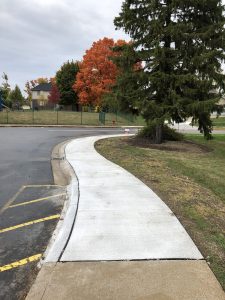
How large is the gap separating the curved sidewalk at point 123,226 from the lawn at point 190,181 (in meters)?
0.31

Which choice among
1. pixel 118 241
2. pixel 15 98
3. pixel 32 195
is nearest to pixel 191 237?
pixel 118 241

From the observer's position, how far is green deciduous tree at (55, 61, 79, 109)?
64838mm

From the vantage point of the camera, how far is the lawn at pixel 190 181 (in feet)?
18.1

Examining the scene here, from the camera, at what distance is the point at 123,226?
584cm

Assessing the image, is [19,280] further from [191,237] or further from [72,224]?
[191,237]

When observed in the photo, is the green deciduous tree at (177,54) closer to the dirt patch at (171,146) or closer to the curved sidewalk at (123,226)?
the dirt patch at (171,146)

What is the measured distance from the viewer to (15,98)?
8350 cm

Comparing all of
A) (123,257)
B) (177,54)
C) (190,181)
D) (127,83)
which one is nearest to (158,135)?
(127,83)

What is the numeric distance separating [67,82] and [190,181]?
2262 inches

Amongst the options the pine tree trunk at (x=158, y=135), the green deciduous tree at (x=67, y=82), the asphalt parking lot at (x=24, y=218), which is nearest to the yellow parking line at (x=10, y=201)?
the asphalt parking lot at (x=24, y=218)

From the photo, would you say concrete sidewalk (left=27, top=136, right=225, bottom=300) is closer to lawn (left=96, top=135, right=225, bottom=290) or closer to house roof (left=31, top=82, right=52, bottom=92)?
lawn (left=96, top=135, right=225, bottom=290)

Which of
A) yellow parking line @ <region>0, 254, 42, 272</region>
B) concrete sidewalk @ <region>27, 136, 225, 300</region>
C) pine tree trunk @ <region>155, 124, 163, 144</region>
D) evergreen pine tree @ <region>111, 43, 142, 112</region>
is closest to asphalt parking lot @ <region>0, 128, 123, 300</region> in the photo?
yellow parking line @ <region>0, 254, 42, 272</region>

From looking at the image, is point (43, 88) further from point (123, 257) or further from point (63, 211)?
point (123, 257)

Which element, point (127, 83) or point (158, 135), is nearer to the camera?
point (127, 83)
